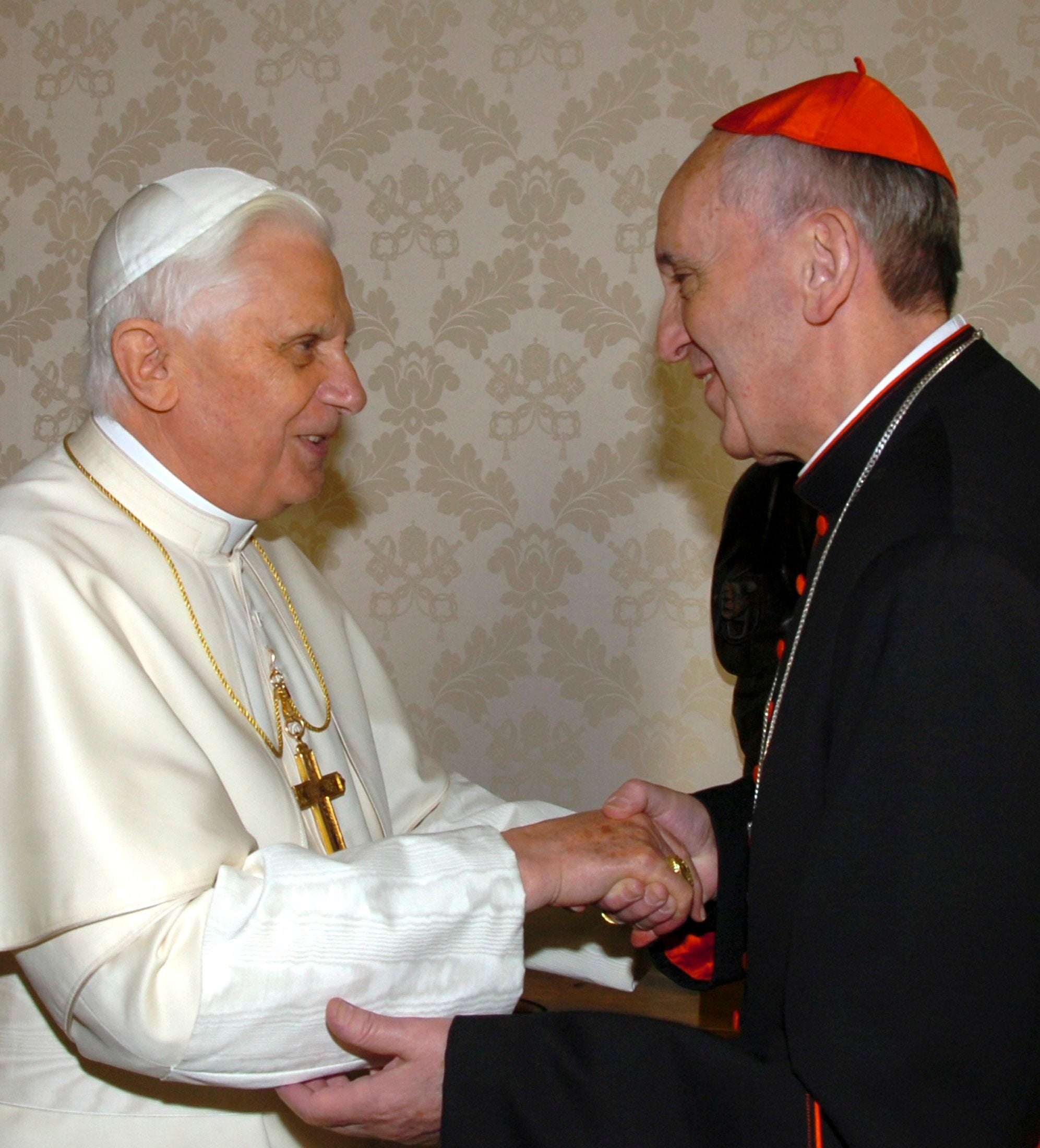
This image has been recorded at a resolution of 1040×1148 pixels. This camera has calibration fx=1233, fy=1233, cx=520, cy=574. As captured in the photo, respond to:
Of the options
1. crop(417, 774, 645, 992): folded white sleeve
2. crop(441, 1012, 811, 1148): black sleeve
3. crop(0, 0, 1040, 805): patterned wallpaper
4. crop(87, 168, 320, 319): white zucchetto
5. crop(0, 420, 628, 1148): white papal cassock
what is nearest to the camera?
crop(441, 1012, 811, 1148): black sleeve

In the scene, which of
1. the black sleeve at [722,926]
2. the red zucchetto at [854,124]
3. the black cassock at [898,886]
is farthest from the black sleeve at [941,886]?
the black sleeve at [722,926]

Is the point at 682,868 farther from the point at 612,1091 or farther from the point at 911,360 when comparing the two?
the point at 911,360

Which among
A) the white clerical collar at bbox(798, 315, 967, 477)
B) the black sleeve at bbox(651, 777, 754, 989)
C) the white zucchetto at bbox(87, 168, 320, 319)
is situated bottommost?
the black sleeve at bbox(651, 777, 754, 989)

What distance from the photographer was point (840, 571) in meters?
1.50

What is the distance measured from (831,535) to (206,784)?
87 cm

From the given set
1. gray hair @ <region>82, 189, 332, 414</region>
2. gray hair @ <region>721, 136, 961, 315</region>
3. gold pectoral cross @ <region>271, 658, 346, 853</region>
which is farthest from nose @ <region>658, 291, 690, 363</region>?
gold pectoral cross @ <region>271, 658, 346, 853</region>

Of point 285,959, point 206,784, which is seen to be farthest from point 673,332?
point 285,959

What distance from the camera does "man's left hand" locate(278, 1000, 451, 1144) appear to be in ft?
4.83

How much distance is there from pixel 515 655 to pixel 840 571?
1.85 m

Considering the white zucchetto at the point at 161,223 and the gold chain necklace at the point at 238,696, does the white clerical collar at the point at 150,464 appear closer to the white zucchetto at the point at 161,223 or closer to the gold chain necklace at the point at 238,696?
the gold chain necklace at the point at 238,696

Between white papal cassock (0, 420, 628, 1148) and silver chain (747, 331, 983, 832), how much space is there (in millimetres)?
395

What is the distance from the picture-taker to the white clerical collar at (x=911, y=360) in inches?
61.9

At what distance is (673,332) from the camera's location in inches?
74.1

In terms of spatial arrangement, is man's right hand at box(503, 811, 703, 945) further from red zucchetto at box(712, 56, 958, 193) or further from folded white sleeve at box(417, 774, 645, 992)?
red zucchetto at box(712, 56, 958, 193)
